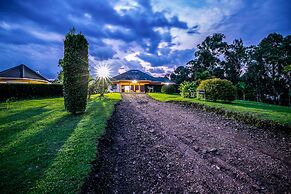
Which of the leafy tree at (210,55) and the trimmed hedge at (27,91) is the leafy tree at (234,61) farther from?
the trimmed hedge at (27,91)

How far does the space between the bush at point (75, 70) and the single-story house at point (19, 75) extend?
2608 cm

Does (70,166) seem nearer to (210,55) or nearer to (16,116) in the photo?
(16,116)

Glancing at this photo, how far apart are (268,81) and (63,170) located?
50.8 m


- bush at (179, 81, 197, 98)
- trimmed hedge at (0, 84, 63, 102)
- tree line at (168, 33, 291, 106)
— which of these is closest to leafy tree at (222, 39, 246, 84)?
tree line at (168, 33, 291, 106)

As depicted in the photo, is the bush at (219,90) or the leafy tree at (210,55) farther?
the leafy tree at (210,55)

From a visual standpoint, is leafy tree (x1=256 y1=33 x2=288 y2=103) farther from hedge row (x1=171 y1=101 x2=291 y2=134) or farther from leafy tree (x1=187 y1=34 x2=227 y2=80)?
hedge row (x1=171 y1=101 x2=291 y2=134)

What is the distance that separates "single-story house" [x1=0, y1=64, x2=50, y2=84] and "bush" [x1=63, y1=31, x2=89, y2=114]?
26.1 meters

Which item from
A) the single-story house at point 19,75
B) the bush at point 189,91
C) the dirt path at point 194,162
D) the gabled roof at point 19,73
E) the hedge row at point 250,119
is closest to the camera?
the dirt path at point 194,162

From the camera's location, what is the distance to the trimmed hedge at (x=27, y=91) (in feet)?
63.8

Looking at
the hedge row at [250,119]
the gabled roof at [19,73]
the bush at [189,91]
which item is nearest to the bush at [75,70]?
the hedge row at [250,119]

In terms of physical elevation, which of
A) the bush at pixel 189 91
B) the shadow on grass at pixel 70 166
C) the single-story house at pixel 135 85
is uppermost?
the single-story house at pixel 135 85

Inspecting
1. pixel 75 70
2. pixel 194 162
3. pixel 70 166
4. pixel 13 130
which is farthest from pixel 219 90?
pixel 13 130

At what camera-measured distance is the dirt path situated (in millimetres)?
3619

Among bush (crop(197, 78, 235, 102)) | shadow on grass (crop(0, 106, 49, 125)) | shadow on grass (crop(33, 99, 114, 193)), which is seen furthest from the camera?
bush (crop(197, 78, 235, 102))
